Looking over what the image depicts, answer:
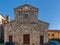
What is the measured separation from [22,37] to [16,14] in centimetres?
532

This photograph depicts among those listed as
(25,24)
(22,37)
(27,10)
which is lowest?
(22,37)

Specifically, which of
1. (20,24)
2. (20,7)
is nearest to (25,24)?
(20,24)

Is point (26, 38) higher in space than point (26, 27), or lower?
lower

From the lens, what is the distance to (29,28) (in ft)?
149

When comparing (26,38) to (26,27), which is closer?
(26,27)

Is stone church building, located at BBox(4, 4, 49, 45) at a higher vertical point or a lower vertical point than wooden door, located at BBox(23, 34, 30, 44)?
higher

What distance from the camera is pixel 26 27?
149 feet

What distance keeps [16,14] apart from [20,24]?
245 centimetres

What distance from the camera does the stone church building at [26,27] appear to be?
45.1 m

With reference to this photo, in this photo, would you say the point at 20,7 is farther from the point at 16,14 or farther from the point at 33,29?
the point at 33,29

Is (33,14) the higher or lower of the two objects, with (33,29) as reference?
higher

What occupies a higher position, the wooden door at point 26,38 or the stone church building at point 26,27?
the stone church building at point 26,27

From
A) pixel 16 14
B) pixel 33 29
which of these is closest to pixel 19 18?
pixel 16 14

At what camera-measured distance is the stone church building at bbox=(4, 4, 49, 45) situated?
4512 cm
